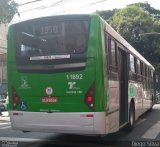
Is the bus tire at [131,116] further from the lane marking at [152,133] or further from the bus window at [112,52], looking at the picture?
the bus window at [112,52]

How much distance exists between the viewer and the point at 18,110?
10.1 m

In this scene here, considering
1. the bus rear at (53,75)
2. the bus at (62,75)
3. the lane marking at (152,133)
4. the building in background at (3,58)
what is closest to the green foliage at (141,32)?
the building in background at (3,58)

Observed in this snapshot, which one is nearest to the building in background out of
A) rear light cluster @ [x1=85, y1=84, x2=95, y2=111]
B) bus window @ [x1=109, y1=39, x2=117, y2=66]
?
bus window @ [x1=109, y1=39, x2=117, y2=66]

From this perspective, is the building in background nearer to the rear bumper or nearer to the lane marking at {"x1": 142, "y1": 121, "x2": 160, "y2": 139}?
the lane marking at {"x1": 142, "y1": 121, "x2": 160, "y2": 139}

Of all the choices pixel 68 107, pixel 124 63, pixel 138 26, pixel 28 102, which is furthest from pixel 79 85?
pixel 138 26

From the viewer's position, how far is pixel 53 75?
32.3ft

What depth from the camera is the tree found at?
1655 cm

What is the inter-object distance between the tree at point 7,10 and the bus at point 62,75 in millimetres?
6337

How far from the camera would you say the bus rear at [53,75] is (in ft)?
31.3

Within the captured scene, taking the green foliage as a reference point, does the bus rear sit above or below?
below

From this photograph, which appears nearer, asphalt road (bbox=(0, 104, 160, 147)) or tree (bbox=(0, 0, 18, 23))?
asphalt road (bbox=(0, 104, 160, 147))

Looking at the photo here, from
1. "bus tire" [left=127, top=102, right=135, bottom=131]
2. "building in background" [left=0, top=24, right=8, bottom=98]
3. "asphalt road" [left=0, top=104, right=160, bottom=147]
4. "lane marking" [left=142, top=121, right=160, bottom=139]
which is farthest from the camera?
"building in background" [left=0, top=24, right=8, bottom=98]

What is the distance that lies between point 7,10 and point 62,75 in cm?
801

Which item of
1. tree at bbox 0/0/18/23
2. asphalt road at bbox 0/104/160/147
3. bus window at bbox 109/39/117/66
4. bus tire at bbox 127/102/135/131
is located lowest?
asphalt road at bbox 0/104/160/147
